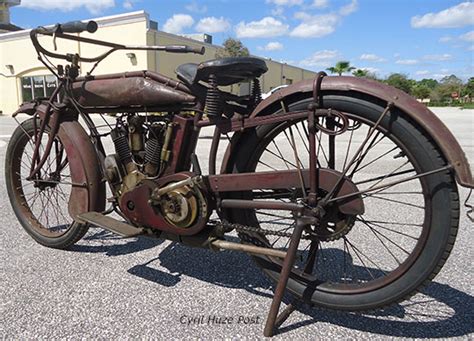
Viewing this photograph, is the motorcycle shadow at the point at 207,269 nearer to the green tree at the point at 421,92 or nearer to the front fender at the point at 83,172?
the front fender at the point at 83,172

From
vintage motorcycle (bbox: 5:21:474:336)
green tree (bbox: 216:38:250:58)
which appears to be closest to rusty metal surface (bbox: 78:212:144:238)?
vintage motorcycle (bbox: 5:21:474:336)

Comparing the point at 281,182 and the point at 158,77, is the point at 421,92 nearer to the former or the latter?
the point at 158,77

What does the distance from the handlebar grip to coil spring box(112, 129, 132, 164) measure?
670 millimetres

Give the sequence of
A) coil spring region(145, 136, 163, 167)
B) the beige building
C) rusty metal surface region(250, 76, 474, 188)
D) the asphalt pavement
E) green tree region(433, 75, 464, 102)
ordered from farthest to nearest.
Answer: green tree region(433, 75, 464, 102), the beige building, coil spring region(145, 136, 163, 167), the asphalt pavement, rusty metal surface region(250, 76, 474, 188)

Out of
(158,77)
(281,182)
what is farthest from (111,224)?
(281,182)

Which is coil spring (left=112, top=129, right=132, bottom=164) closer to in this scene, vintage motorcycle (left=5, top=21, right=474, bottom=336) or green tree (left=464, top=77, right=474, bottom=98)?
vintage motorcycle (left=5, top=21, right=474, bottom=336)

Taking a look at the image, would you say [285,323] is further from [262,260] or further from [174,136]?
[174,136]

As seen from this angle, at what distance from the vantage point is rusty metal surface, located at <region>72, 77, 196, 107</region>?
→ 2.64 m

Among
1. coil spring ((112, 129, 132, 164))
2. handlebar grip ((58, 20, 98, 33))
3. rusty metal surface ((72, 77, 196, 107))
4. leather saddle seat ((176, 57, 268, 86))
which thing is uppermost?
handlebar grip ((58, 20, 98, 33))

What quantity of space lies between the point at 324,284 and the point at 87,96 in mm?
2015

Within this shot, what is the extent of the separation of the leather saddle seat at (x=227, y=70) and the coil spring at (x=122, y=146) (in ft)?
2.26

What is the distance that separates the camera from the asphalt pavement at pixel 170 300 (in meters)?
2.27

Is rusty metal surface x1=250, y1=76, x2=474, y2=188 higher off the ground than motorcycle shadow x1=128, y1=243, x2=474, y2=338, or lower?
higher

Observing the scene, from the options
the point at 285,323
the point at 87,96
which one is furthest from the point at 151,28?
the point at 285,323
